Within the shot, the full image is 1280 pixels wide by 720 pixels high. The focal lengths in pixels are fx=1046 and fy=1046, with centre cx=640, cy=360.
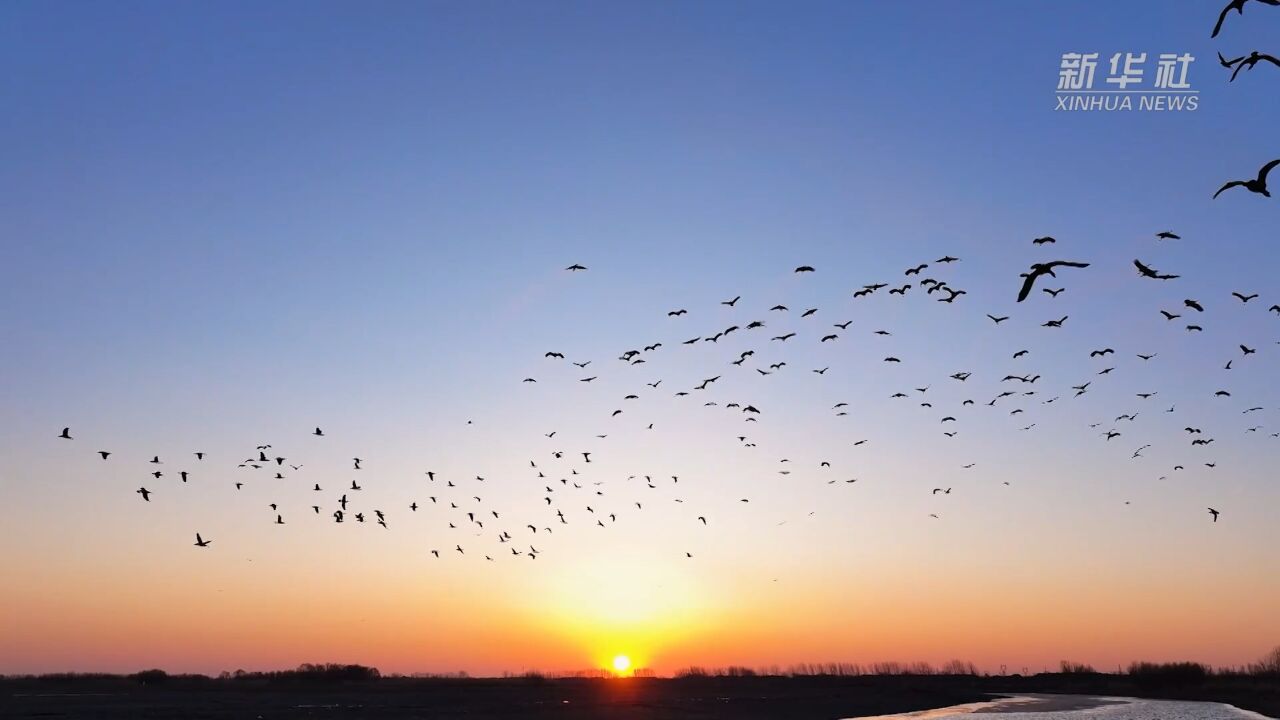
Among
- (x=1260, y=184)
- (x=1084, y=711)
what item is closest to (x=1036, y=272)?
(x=1260, y=184)

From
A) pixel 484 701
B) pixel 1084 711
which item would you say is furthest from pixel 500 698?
pixel 1084 711

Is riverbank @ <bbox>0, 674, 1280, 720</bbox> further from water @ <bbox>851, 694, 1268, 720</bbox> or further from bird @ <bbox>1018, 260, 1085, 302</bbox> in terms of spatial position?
bird @ <bbox>1018, 260, 1085, 302</bbox>

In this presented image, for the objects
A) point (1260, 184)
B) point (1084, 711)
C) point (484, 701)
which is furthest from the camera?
point (1084, 711)

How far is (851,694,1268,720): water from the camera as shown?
82.7 m

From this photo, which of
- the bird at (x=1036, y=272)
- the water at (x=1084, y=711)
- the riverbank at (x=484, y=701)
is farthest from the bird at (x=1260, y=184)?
the water at (x=1084, y=711)

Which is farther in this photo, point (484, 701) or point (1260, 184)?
point (484, 701)

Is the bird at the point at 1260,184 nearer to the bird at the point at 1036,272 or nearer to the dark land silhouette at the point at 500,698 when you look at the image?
the bird at the point at 1036,272

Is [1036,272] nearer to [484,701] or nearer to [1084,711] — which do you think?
[484,701]

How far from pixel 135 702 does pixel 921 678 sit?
12659 centimetres

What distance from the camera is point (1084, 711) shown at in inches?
3664

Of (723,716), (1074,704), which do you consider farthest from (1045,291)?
(1074,704)

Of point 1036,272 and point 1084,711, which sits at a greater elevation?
point 1036,272

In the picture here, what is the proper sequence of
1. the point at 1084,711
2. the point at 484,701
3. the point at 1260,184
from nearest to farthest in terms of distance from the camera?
the point at 1260,184 → the point at 484,701 → the point at 1084,711

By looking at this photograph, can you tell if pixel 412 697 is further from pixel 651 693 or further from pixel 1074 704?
pixel 1074 704
